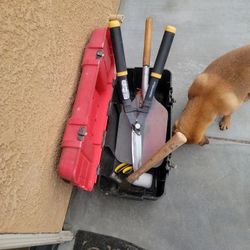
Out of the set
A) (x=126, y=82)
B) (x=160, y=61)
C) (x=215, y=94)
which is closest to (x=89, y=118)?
(x=126, y=82)

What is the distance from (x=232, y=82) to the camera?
150cm

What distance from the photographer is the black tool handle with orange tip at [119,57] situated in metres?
1.39

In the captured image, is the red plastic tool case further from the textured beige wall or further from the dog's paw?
the dog's paw

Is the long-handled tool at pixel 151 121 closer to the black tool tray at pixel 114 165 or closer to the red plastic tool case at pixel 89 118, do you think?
the black tool tray at pixel 114 165

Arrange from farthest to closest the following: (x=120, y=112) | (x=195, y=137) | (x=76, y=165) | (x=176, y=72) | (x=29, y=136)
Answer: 1. (x=176, y=72)
2. (x=120, y=112)
3. (x=195, y=137)
4. (x=76, y=165)
5. (x=29, y=136)

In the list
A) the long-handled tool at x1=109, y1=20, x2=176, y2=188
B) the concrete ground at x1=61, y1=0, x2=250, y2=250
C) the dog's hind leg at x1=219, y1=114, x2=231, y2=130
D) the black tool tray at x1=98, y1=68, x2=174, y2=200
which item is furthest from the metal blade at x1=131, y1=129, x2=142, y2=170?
the dog's hind leg at x1=219, y1=114, x2=231, y2=130

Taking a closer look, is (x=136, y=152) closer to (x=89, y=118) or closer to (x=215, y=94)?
(x=89, y=118)

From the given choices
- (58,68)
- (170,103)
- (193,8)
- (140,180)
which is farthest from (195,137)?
(193,8)

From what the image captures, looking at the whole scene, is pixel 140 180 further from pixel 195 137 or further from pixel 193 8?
pixel 193 8

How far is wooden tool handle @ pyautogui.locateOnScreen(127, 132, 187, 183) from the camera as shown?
1.08 meters

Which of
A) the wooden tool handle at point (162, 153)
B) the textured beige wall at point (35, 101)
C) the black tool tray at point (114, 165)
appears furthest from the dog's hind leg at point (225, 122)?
the textured beige wall at point (35, 101)

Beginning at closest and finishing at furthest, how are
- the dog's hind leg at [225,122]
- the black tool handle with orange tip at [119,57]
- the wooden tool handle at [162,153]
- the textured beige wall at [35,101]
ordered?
the textured beige wall at [35,101] < the wooden tool handle at [162,153] < the black tool handle with orange tip at [119,57] < the dog's hind leg at [225,122]

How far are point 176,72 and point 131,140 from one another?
2.14 ft

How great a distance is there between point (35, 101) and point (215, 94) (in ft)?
2.78
